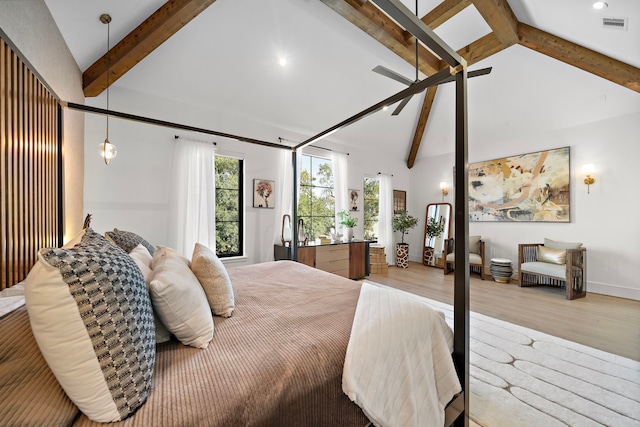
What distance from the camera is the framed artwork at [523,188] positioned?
4.37 m

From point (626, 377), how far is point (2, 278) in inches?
154

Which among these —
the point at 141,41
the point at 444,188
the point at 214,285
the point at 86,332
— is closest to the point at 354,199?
the point at 444,188

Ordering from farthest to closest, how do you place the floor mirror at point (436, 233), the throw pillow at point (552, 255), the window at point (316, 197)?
the floor mirror at point (436, 233) < the window at point (316, 197) < the throw pillow at point (552, 255)

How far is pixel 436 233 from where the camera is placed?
19.4ft

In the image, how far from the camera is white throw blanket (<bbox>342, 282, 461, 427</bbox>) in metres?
1.07

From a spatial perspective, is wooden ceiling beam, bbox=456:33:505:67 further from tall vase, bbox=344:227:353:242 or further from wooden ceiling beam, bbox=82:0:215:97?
wooden ceiling beam, bbox=82:0:215:97

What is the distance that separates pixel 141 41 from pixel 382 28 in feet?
9.30

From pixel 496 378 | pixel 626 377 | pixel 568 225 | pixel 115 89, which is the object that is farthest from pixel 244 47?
pixel 568 225

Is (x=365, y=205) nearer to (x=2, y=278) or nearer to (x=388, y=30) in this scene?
(x=388, y=30)

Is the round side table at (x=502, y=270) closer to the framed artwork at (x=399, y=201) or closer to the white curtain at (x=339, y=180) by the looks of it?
the framed artwork at (x=399, y=201)

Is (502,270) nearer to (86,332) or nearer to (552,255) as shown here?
(552,255)

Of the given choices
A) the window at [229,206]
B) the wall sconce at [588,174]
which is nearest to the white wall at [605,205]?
the wall sconce at [588,174]

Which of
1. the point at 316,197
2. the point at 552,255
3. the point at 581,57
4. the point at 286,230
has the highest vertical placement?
the point at 581,57

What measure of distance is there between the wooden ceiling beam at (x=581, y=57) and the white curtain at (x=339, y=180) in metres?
3.17
